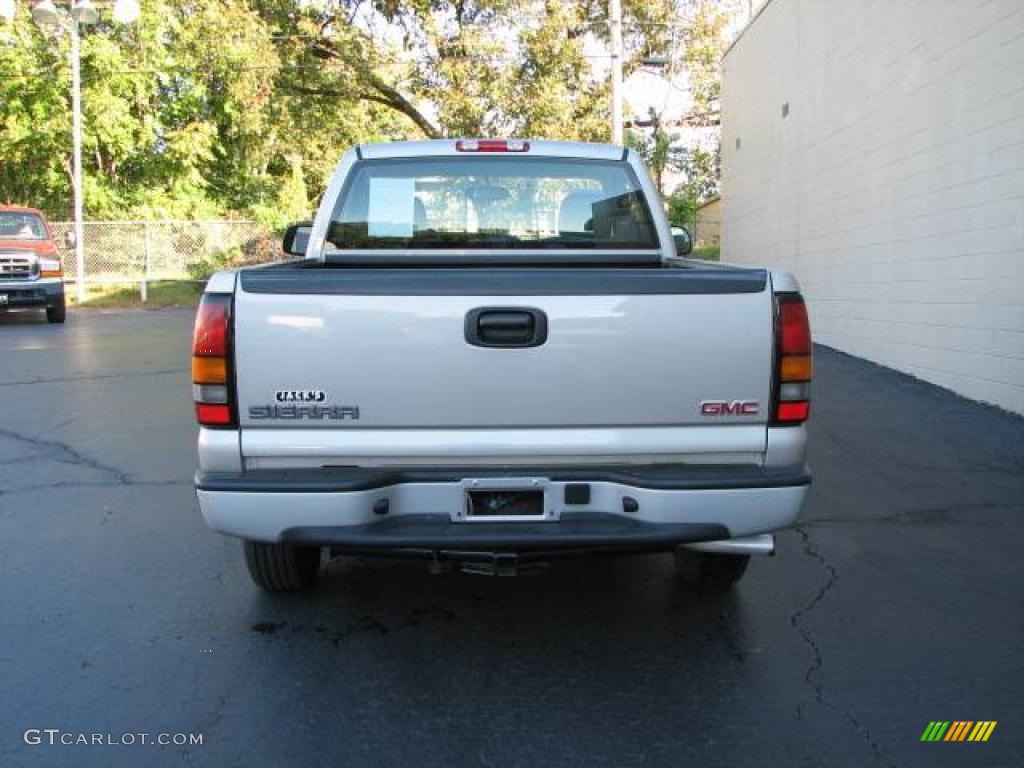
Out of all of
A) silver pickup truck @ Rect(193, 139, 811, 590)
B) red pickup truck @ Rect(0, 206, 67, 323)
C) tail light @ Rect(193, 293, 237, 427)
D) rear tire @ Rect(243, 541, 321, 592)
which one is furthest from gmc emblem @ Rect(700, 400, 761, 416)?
red pickup truck @ Rect(0, 206, 67, 323)

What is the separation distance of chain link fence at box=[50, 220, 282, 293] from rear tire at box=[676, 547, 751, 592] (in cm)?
2271

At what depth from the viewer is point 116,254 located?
82.9 feet

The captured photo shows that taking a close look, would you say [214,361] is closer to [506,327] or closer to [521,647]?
[506,327]

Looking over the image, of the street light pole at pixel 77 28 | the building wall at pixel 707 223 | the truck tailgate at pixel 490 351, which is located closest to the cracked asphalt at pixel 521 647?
the truck tailgate at pixel 490 351

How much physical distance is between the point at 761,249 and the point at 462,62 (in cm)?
1203

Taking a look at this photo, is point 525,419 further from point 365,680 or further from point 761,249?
point 761,249

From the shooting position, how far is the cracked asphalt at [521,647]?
3.05 metres

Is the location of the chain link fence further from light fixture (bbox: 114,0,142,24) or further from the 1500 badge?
the 1500 badge

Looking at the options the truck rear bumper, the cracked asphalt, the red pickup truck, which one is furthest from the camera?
the red pickup truck

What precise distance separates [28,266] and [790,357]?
58.2 feet

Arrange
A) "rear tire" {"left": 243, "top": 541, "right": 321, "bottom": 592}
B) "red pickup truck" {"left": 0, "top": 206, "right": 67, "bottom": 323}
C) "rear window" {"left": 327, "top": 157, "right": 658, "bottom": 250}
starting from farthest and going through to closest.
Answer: "red pickup truck" {"left": 0, "top": 206, "right": 67, "bottom": 323} < "rear window" {"left": 327, "top": 157, "right": 658, "bottom": 250} < "rear tire" {"left": 243, "top": 541, "right": 321, "bottom": 592}

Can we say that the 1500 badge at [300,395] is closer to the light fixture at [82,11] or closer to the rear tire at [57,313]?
the rear tire at [57,313]

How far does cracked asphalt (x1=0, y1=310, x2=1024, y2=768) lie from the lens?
3.05m

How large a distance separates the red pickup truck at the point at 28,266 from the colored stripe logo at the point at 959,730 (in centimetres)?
1817
